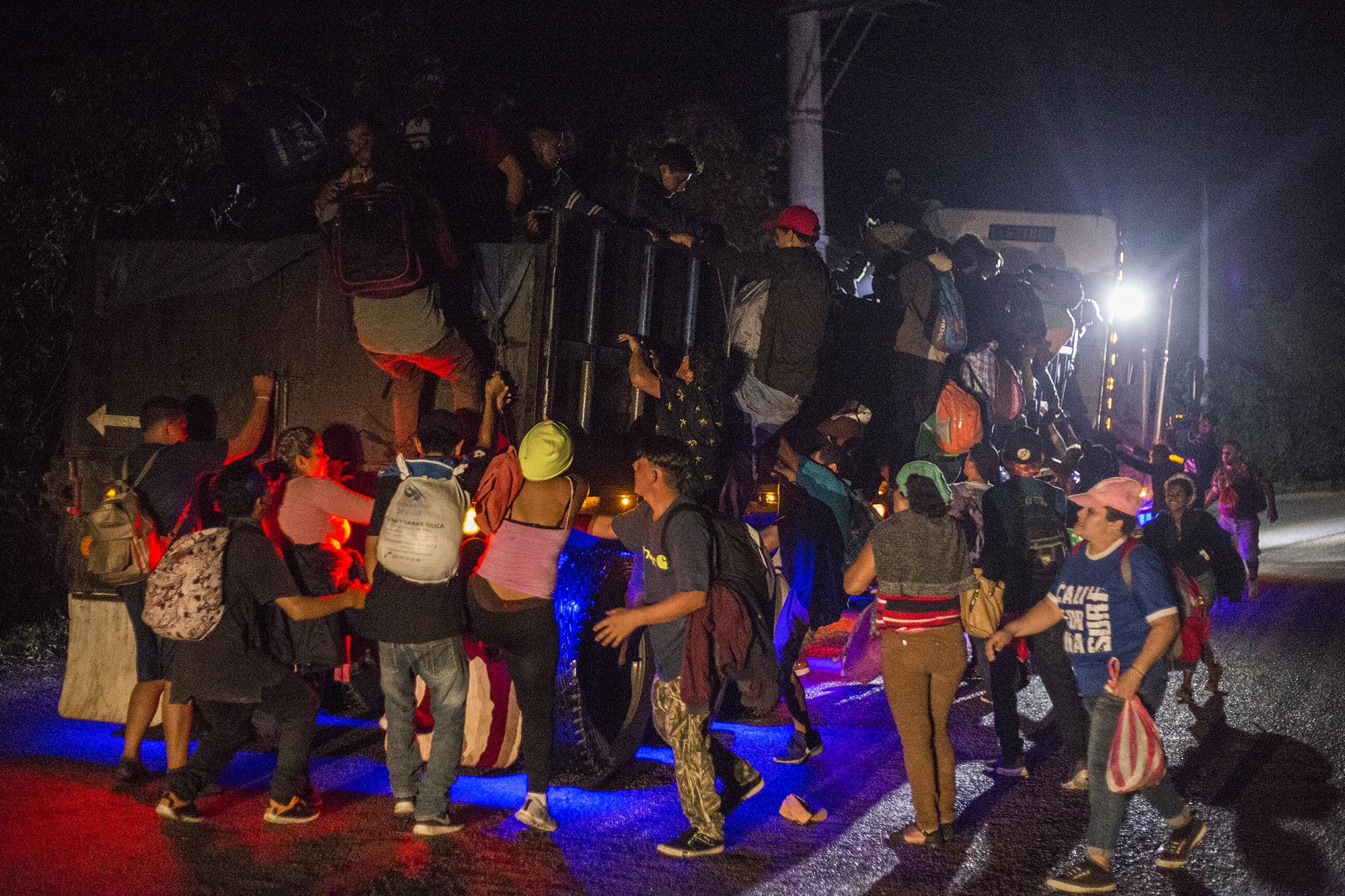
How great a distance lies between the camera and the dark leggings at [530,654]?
17.7 ft

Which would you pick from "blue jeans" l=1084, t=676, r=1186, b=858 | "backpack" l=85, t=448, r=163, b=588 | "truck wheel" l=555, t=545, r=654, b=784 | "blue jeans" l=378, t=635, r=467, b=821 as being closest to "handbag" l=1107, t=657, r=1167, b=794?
"blue jeans" l=1084, t=676, r=1186, b=858

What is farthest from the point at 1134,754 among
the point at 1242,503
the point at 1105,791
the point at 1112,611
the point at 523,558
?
the point at 1242,503

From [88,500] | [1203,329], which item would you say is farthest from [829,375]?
[1203,329]

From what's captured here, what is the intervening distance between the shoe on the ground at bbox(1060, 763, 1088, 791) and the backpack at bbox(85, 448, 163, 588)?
488cm

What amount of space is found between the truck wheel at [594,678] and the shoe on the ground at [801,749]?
2.72 feet

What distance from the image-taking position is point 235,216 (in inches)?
285

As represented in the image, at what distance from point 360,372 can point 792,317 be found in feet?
8.04

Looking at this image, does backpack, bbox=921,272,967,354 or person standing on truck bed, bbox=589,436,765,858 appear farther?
backpack, bbox=921,272,967,354

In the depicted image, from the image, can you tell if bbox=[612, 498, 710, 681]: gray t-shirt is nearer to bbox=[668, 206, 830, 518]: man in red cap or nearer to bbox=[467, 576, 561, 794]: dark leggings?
bbox=[467, 576, 561, 794]: dark leggings

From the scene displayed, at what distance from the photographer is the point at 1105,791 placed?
4.98 m

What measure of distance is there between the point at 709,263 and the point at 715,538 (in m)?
2.23

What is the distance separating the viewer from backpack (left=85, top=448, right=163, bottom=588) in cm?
609

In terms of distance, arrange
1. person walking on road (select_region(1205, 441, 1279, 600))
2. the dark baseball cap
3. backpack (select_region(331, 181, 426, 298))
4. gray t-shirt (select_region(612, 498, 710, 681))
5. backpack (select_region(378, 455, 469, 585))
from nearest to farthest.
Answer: gray t-shirt (select_region(612, 498, 710, 681)) → backpack (select_region(378, 455, 469, 585)) → backpack (select_region(331, 181, 426, 298)) → the dark baseball cap → person walking on road (select_region(1205, 441, 1279, 600))

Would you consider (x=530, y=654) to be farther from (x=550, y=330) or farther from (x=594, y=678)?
(x=550, y=330)
